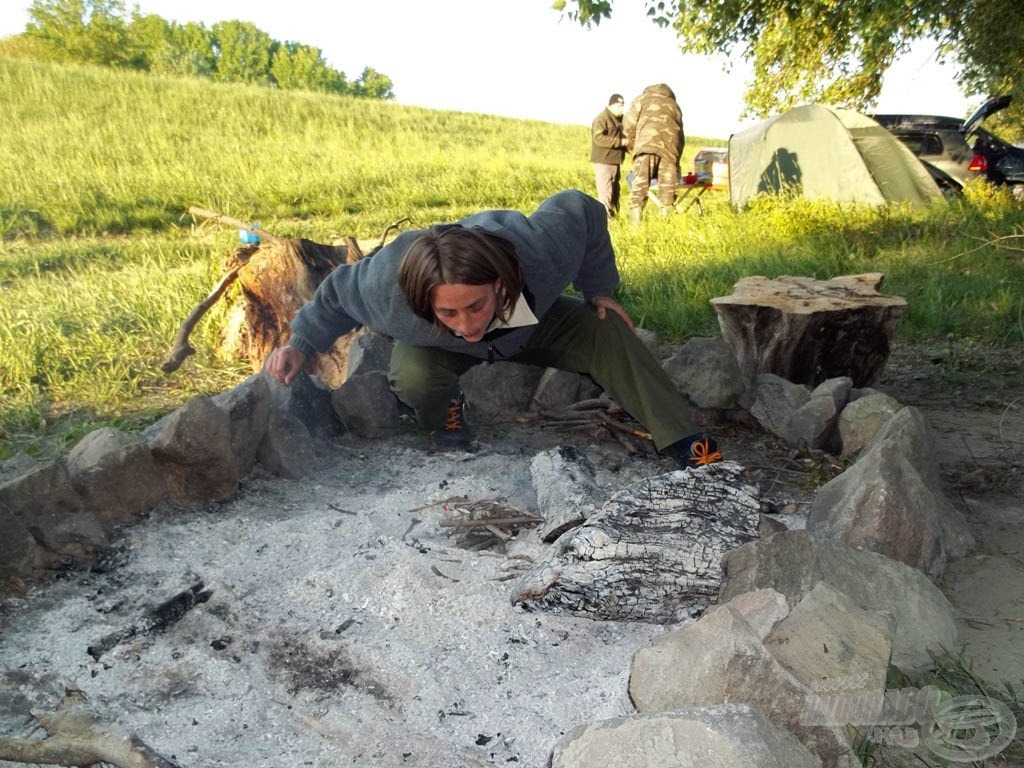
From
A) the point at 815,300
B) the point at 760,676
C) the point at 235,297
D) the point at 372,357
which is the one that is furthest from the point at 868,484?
the point at 235,297

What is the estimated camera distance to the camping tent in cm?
957

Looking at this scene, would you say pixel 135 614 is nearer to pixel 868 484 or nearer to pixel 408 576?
pixel 408 576

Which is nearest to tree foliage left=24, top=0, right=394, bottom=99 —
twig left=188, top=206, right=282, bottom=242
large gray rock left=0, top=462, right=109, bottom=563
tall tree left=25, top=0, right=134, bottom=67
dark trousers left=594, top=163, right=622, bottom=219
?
tall tree left=25, top=0, right=134, bottom=67

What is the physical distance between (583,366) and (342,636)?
1.53 m

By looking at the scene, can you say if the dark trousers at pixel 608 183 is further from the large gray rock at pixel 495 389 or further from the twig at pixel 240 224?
the large gray rock at pixel 495 389

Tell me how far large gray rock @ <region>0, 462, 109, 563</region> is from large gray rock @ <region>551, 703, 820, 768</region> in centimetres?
152

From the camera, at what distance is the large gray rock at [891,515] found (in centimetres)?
218

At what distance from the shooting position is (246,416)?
280 centimetres

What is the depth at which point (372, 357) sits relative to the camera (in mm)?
3684

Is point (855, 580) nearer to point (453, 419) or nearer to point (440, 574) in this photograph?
point (440, 574)

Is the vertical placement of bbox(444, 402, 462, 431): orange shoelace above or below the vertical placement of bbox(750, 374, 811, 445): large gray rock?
below

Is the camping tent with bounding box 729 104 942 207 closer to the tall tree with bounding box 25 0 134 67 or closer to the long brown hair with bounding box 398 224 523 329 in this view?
the long brown hair with bounding box 398 224 523 329

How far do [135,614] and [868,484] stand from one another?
6.18 feet
